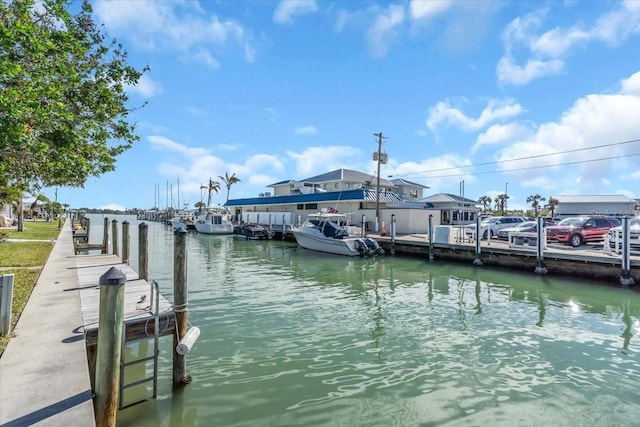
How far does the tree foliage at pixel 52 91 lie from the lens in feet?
18.4

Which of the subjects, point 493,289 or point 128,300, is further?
point 493,289

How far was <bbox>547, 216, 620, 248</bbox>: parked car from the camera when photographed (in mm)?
20547

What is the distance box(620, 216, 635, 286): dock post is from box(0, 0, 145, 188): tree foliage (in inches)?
712

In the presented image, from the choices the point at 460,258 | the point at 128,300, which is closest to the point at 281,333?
the point at 128,300

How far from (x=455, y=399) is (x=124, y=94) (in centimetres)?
1123

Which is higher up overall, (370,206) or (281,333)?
(370,206)

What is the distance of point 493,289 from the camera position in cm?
1447

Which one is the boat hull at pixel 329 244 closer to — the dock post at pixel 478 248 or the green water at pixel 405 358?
the dock post at pixel 478 248

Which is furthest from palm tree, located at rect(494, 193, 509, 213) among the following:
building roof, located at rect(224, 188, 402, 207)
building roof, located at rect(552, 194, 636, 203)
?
building roof, located at rect(224, 188, 402, 207)

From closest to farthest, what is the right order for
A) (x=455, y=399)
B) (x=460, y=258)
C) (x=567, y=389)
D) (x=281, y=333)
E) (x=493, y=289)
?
(x=455, y=399) → (x=567, y=389) → (x=281, y=333) → (x=493, y=289) → (x=460, y=258)

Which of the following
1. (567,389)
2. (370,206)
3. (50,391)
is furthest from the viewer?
(370,206)

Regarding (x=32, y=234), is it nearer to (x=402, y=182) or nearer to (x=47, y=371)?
(x=47, y=371)

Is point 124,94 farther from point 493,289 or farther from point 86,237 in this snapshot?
point 86,237

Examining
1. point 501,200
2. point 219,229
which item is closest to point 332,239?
point 219,229
